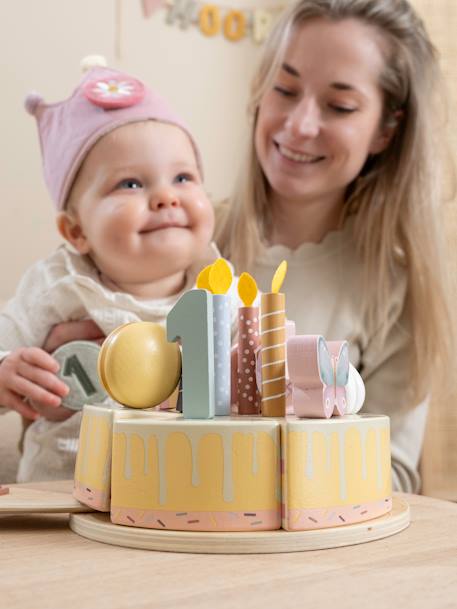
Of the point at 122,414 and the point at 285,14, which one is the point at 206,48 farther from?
the point at 122,414

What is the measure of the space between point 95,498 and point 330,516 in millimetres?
229

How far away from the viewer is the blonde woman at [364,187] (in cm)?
174

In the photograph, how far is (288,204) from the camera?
1.92 meters

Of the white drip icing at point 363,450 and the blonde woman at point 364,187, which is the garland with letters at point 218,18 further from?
the white drip icing at point 363,450

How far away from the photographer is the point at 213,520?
725 mm

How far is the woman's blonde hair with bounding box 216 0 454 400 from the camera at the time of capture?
1.76 metres

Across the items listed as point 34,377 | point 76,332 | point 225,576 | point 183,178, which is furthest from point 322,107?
point 225,576

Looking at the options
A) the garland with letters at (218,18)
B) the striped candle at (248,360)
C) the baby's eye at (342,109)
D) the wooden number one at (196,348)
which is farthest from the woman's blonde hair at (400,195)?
the wooden number one at (196,348)

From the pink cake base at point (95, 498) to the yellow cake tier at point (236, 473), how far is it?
2 centimetres

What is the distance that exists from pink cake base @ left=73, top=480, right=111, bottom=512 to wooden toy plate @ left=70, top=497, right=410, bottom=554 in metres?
0.03

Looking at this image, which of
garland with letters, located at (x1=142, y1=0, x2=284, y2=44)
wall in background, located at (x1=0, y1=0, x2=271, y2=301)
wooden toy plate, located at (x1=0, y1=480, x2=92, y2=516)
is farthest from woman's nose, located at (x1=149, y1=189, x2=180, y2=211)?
garland with letters, located at (x1=142, y1=0, x2=284, y2=44)

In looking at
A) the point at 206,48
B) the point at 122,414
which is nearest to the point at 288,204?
the point at 206,48

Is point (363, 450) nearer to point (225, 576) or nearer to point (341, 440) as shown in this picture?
point (341, 440)

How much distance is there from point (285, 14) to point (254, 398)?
1214mm
